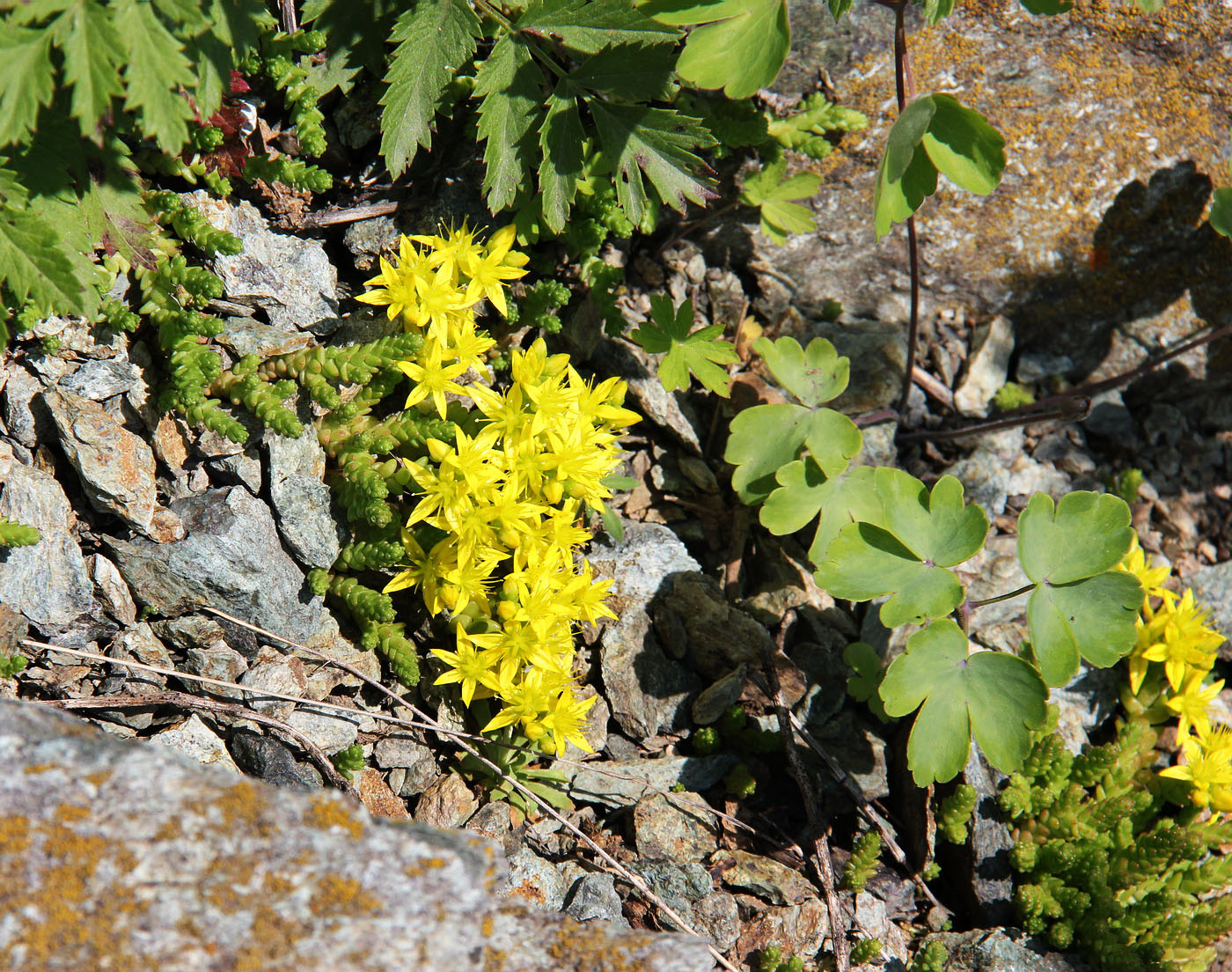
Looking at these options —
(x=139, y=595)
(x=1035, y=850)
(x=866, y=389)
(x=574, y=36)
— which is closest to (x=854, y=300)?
(x=866, y=389)

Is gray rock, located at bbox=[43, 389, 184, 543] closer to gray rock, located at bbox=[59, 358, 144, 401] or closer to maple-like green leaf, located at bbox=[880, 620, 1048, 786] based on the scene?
gray rock, located at bbox=[59, 358, 144, 401]

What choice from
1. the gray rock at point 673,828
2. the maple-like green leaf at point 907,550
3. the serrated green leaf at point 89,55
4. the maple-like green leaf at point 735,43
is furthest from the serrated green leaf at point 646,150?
the gray rock at point 673,828

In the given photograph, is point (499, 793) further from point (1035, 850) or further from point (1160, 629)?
point (1160, 629)

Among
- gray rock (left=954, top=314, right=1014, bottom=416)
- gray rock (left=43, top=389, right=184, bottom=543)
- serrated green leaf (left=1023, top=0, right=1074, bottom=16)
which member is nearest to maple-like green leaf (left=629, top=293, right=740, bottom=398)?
gray rock (left=954, top=314, right=1014, bottom=416)

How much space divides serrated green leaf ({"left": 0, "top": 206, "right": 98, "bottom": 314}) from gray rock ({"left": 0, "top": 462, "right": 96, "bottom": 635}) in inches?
25.4

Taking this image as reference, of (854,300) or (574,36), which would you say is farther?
(854,300)

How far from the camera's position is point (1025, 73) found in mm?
4090

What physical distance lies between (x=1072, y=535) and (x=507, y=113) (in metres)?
2.59

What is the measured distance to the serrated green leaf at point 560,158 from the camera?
310 centimetres

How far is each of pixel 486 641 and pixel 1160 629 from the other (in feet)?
9.64

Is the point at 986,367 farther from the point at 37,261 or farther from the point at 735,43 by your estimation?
the point at 37,261

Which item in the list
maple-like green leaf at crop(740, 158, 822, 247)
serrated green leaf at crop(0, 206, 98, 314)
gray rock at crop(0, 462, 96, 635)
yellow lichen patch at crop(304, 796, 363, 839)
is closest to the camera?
yellow lichen patch at crop(304, 796, 363, 839)

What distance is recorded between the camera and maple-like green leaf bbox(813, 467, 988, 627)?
3.10m

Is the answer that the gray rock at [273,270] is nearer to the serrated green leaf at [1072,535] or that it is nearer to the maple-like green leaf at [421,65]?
the maple-like green leaf at [421,65]
